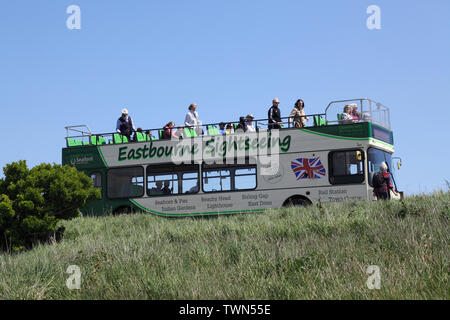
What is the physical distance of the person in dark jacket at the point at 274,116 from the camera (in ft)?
59.8

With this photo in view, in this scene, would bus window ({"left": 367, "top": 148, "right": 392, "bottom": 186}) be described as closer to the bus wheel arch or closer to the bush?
the bus wheel arch

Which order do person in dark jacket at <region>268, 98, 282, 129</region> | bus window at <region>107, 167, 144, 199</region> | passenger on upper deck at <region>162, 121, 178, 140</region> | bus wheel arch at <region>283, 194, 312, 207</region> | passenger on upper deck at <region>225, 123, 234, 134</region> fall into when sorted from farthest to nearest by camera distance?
bus window at <region>107, 167, 144, 199</region> → passenger on upper deck at <region>162, 121, 178, 140</region> → passenger on upper deck at <region>225, 123, 234, 134</region> → person in dark jacket at <region>268, 98, 282, 129</region> → bus wheel arch at <region>283, 194, 312, 207</region>

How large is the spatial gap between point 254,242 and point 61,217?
375 inches

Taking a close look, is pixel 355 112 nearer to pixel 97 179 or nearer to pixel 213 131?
pixel 213 131

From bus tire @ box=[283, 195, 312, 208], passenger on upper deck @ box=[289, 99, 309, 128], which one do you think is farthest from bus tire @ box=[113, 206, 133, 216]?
passenger on upper deck @ box=[289, 99, 309, 128]

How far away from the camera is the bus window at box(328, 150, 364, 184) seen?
16.9m

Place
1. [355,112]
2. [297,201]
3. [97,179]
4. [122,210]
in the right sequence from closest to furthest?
[355,112] → [297,201] → [122,210] → [97,179]

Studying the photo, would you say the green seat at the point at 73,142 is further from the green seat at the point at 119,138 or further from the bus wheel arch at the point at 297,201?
the bus wheel arch at the point at 297,201

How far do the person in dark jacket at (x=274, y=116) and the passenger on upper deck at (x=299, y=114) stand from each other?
0.44 m

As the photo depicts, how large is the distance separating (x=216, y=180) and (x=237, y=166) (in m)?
0.91

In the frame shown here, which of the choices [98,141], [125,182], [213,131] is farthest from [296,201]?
[98,141]

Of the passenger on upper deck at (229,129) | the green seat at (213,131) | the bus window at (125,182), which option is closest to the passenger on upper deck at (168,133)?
the green seat at (213,131)

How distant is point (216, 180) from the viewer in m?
18.6

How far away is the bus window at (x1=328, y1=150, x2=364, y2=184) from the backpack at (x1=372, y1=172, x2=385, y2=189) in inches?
38.4
